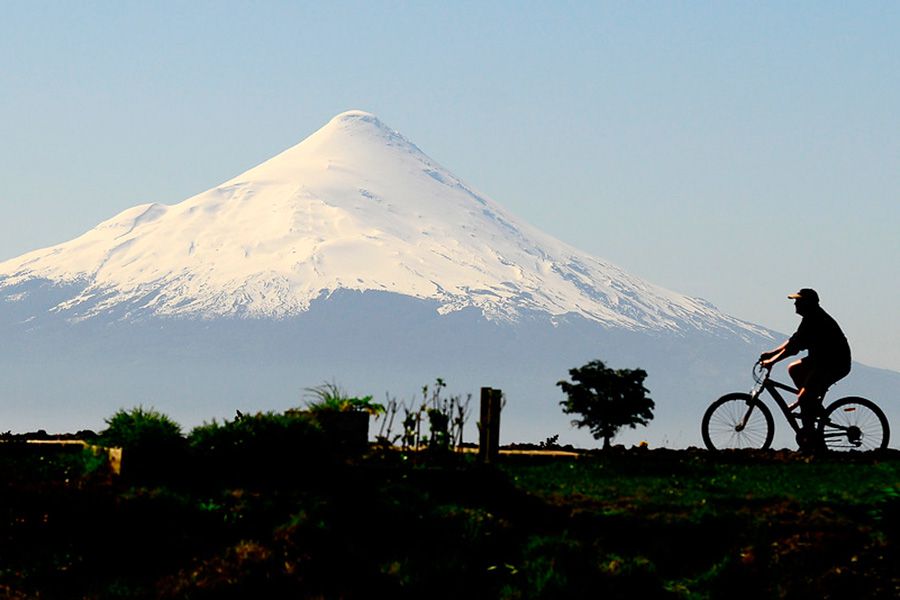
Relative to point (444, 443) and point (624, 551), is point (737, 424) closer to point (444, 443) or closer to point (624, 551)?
point (444, 443)

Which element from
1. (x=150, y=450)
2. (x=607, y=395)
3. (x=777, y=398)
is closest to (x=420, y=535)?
(x=150, y=450)

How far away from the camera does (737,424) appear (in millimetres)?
23672

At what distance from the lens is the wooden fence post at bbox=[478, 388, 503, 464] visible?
21984 mm

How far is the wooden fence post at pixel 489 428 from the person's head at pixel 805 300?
473cm

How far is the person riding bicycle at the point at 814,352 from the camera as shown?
22859 mm

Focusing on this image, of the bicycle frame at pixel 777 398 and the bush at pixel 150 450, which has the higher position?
the bicycle frame at pixel 777 398

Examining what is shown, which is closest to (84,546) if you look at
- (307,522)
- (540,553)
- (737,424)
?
(307,522)

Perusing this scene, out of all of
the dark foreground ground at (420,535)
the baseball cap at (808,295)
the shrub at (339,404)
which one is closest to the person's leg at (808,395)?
the baseball cap at (808,295)

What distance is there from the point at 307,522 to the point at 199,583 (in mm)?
1525

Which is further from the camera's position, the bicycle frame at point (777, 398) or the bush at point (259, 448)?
the bicycle frame at point (777, 398)

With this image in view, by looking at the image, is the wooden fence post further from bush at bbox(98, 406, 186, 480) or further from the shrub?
bush at bbox(98, 406, 186, 480)

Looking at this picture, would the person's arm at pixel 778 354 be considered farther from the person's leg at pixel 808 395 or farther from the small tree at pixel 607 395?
the small tree at pixel 607 395

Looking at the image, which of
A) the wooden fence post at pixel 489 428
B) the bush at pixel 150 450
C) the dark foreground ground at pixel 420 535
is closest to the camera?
the dark foreground ground at pixel 420 535

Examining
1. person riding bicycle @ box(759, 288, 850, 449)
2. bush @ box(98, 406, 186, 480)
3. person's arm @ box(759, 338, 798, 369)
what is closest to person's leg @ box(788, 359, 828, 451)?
person riding bicycle @ box(759, 288, 850, 449)
